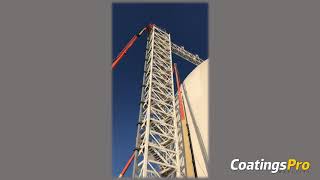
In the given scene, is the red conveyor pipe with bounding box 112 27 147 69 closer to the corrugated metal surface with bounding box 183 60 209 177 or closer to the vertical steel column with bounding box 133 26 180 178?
the vertical steel column with bounding box 133 26 180 178

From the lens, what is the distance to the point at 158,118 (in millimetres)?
12898

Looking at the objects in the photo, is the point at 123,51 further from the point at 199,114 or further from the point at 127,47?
the point at 199,114

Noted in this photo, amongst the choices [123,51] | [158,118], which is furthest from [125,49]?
[158,118]

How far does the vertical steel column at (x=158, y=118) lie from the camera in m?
11.2

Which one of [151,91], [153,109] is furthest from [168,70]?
[153,109]

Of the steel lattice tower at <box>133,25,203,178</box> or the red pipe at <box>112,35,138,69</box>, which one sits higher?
the red pipe at <box>112,35,138,69</box>

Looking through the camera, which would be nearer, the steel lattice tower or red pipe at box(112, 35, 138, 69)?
the steel lattice tower

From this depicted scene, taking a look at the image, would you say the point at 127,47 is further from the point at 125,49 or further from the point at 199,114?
the point at 199,114

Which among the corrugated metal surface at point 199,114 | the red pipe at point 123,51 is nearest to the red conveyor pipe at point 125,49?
the red pipe at point 123,51

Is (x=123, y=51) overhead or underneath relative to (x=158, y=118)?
overhead

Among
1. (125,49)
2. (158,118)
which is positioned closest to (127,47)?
(125,49)

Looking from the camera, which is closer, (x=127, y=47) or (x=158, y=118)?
(x=158, y=118)

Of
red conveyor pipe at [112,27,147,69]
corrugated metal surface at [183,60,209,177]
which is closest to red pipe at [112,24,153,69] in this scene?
red conveyor pipe at [112,27,147,69]

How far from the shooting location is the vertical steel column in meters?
11.2
